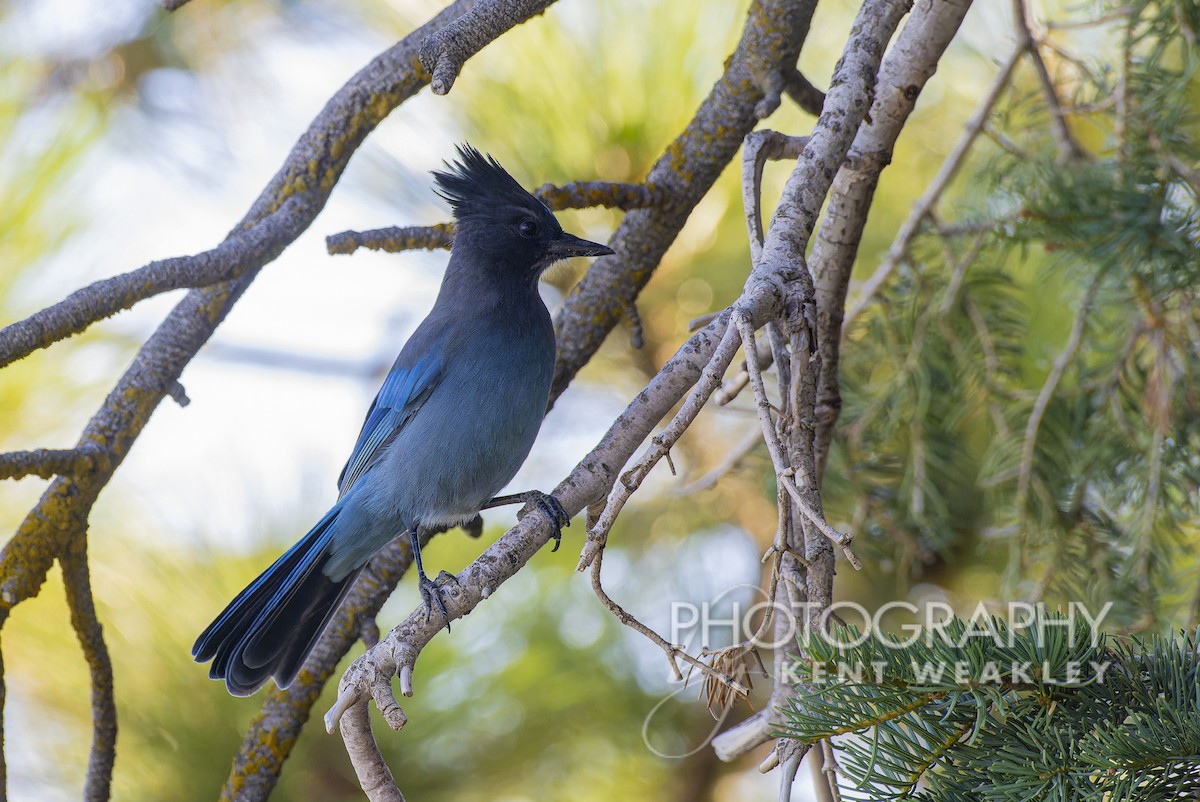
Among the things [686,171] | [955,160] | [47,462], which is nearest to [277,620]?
[47,462]

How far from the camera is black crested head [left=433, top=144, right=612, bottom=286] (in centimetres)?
275

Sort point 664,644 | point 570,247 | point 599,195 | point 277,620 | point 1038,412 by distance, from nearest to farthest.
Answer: point 664,644 → point 599,195 → point 1038,412 → point 277,620 → point 570,247

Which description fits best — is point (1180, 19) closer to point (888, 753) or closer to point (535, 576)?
point (888, 753)

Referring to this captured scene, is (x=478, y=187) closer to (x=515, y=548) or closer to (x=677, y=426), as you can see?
(x=515, y=548)

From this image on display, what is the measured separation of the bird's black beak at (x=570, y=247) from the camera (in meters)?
2.60

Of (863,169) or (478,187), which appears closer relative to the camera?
(863,169)

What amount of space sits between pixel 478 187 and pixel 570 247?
28cm

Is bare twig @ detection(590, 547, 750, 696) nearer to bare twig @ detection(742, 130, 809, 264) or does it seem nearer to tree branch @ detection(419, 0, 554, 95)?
bare twig @ detection(742, 130, 809, 264)

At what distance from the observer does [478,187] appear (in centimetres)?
276

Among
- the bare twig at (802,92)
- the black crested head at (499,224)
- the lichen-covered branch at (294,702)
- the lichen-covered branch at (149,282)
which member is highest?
the black crested head at (499,224)

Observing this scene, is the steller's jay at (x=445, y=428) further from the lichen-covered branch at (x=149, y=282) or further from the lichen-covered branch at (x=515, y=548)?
the lichen-covered branch at (x=149, y=282)

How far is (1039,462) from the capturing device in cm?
233

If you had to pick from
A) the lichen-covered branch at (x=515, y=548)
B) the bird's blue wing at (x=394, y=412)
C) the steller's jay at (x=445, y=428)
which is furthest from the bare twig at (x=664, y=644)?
the bird's blue wing at (x=394, y=412)

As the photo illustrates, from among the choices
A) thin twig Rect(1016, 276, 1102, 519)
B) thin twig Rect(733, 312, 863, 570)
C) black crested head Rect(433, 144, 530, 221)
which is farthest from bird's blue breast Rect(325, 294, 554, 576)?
thin twig Rect(733, 312, 863, 570)
